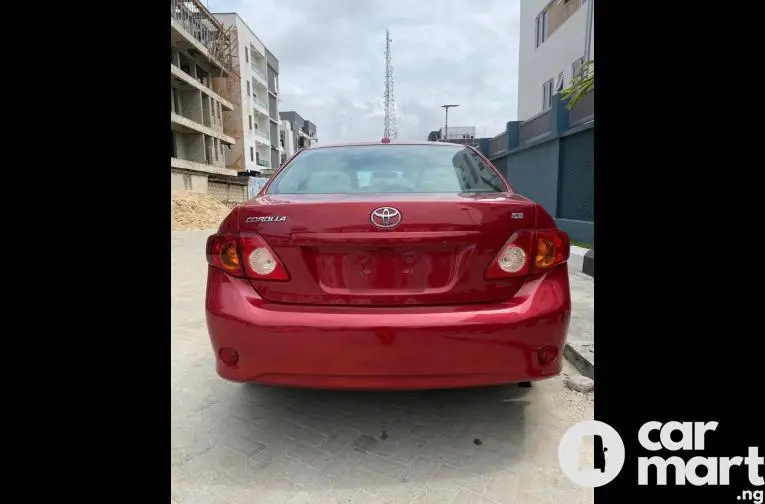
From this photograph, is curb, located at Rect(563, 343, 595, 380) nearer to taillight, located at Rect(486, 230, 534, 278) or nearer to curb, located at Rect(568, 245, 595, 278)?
taillight, located at Rect(486, 230, 534, 278)

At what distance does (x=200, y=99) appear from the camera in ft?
107

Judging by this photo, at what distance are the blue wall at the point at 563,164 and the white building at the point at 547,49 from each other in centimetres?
283

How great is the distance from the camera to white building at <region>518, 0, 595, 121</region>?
502 inches

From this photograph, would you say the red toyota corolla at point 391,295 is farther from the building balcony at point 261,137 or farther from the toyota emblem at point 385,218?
the building balcony at point 261,137

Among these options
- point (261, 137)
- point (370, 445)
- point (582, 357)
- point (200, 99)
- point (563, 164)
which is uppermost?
point (261, 137)

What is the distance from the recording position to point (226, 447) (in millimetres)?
2113

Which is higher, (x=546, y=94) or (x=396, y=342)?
(x=546, y=94)

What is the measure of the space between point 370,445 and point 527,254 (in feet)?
3.80

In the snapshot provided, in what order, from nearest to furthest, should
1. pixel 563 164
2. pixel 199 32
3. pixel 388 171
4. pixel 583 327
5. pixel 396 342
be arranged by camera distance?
pixel 396 342, pixel 388 171, pixel 583 327, pixel 563 164, pixel 199 32

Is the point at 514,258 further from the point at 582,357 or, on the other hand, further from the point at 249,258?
the point at 582,357
